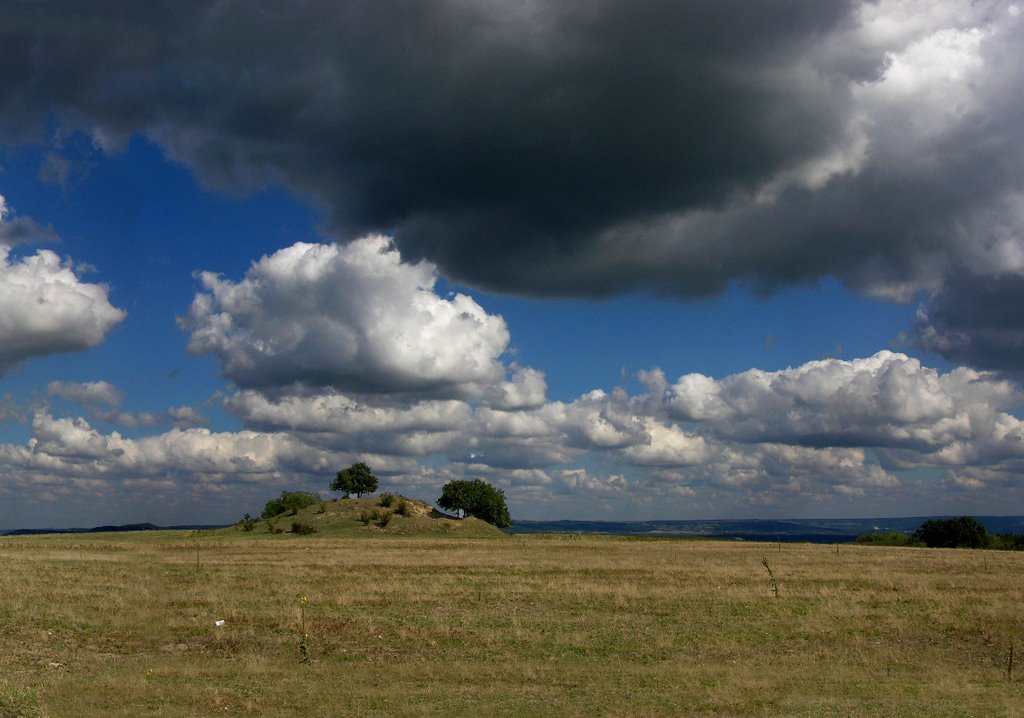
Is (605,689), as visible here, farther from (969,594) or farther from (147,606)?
(969,594)

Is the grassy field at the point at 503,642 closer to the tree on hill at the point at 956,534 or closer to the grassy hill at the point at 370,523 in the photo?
the grassy hill at the point at 370,523

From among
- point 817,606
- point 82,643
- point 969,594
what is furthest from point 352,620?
point 969,594

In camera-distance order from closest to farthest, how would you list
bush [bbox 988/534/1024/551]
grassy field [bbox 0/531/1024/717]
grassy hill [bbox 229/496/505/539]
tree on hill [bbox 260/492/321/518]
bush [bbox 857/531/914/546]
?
grassy field [bbox 0/531/1024/717], grassy hill [bbox 229/496/505/539], bush [bbox 988/534/1024/551], bush [bbox 857/531/914/546], tree on hill [bbox 260/492/321/518]

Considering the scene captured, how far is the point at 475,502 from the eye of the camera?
15725cm

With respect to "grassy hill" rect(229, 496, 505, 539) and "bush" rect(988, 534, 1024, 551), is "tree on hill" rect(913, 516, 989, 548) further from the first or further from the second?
"grassy hill" rect(229, 496, 505, 539)

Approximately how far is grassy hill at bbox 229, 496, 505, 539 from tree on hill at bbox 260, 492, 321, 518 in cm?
2336

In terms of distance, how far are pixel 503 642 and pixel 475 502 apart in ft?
433

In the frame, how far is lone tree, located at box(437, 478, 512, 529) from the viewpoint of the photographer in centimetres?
15738

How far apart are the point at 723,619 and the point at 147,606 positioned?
22791 millimetres

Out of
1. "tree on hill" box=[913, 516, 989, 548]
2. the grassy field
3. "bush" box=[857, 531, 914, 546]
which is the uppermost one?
the grassy field

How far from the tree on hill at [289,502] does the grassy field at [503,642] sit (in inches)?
3839

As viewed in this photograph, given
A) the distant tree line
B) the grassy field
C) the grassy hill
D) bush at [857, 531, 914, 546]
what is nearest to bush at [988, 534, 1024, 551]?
the distant tree line

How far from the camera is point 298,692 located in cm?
1983

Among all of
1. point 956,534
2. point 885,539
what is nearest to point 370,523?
point 885,539
